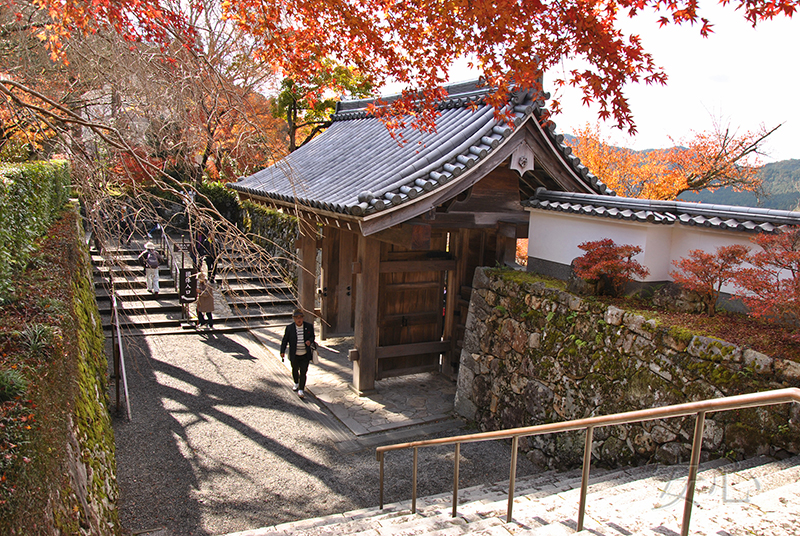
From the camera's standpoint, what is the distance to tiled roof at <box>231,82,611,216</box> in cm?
730

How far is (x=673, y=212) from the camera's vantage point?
6.17 metres

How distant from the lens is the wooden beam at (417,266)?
8.99 meters

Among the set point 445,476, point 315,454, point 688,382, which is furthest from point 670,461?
point 315,454

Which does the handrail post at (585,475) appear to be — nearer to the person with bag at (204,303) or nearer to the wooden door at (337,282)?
the wooden door at (337,282)

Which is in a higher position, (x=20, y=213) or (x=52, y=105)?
(x=52, y=105)

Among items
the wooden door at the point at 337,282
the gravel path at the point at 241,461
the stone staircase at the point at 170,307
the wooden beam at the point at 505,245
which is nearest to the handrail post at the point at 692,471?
the gravel path at the point at 241,461

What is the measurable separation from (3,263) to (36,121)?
58.6 inches

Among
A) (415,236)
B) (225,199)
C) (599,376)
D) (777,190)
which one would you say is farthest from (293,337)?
(777,190)

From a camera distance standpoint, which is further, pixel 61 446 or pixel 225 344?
pixel 225 344

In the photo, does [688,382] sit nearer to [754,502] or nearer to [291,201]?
[754,502]

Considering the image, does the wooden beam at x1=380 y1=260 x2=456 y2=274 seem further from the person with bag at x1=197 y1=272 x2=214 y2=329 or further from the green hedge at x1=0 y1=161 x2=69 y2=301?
the green hedge at x1=0 y1=161 x2=69 y2=301

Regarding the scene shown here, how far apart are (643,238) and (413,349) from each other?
4.83 metres

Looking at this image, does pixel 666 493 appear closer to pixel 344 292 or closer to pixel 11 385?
pixel 11 385

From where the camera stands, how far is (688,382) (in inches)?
197
